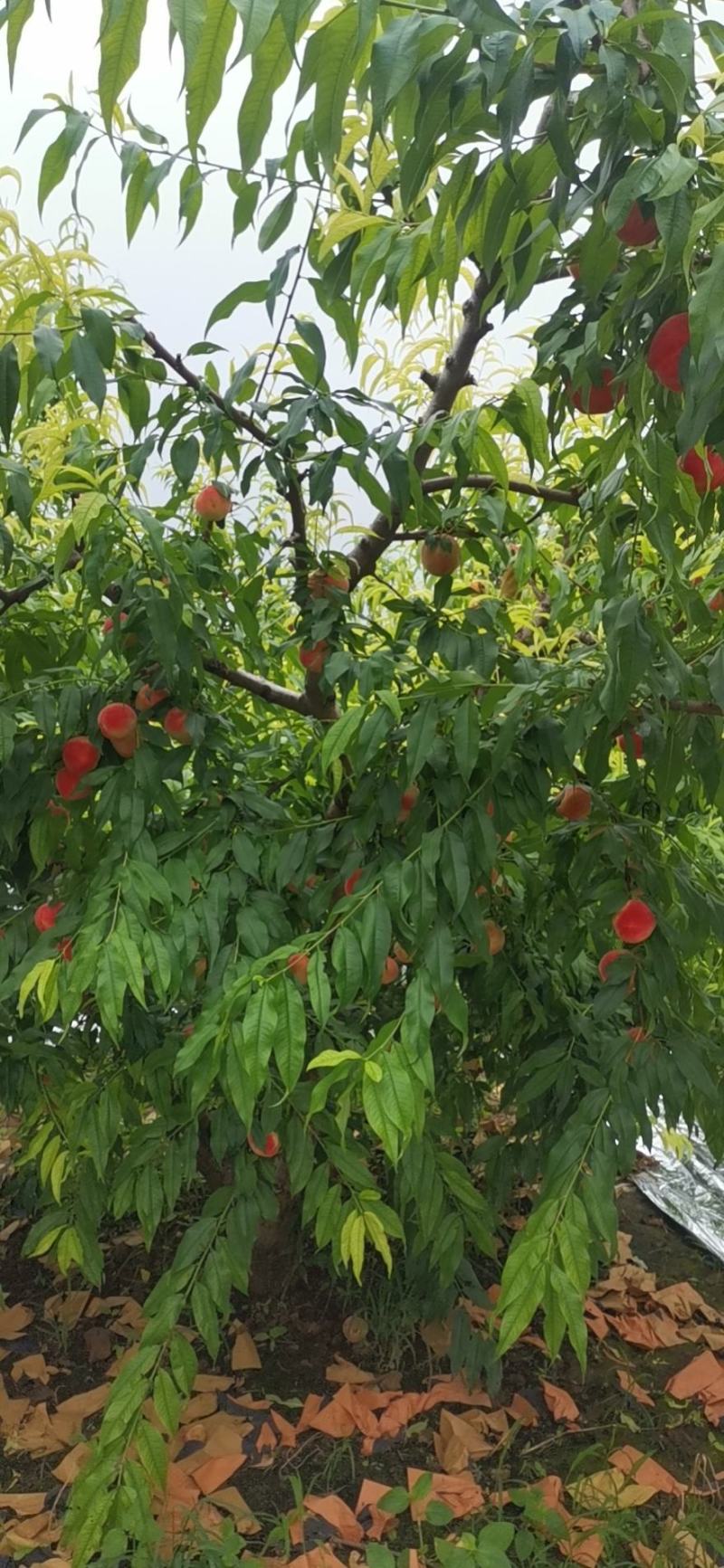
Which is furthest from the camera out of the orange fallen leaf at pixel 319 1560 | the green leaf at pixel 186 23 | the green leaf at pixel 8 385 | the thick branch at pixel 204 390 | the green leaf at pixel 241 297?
the orange fallen leaf at pixel 319 1560

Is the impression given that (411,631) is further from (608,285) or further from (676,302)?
(676,302)

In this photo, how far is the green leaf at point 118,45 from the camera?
46cm

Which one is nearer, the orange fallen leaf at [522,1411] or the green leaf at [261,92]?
the green leaf at [261,92]

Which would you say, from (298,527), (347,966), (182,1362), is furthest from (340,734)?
(182,1362)

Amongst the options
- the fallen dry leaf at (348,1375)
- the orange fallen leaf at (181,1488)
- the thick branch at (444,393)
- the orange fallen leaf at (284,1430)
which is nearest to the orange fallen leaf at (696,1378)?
the fallen dry leaf at (348,1375)

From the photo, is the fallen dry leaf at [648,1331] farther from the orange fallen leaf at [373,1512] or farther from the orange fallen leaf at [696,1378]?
the orange fallen leaf at [373,1512]

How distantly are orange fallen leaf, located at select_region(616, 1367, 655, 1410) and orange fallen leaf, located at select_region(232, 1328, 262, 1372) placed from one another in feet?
1.98

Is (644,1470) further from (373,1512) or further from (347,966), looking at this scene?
(347,966)

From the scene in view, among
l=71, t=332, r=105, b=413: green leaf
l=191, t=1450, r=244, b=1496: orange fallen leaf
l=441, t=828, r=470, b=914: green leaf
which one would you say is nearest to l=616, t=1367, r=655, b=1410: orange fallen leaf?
l=191, t=1450, r=244, b=1496: orange fallen leaf

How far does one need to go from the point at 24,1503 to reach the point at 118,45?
1.72 meters

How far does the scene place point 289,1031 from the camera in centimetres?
91

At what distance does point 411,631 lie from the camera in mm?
1220

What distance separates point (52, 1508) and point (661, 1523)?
33.1 inches

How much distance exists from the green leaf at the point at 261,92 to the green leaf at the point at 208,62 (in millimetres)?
15
